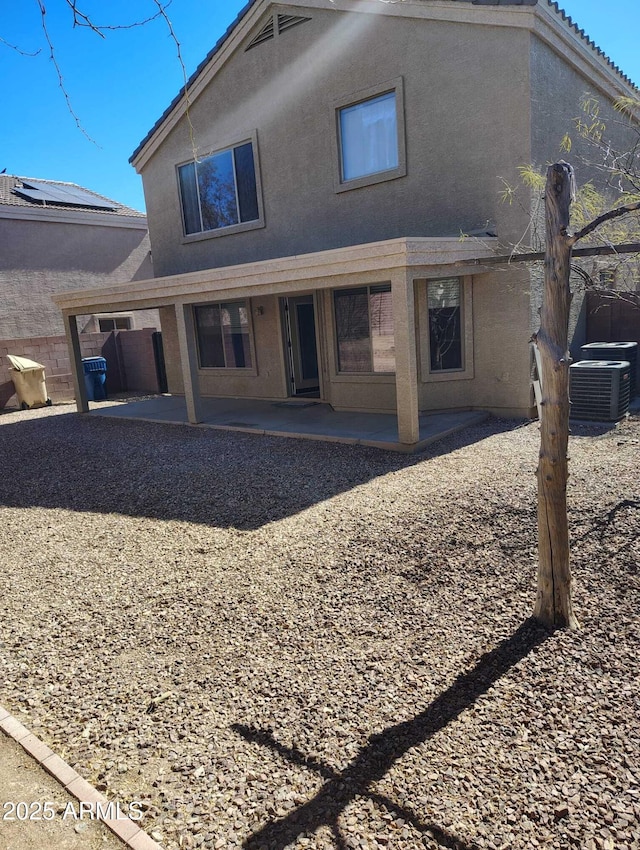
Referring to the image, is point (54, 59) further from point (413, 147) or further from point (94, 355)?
point (94, 355)

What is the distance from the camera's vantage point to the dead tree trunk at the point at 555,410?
354cm

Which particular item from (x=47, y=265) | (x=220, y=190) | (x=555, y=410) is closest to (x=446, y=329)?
(x=220, y=190)

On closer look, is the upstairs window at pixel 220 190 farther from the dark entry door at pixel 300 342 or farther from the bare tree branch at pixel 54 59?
the bare tree branch at pixel 54 59

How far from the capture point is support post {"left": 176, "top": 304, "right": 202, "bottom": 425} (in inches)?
431

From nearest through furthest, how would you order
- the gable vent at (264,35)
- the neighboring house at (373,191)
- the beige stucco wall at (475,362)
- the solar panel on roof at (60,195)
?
1. the neighboring house at (373,191)
2. the beige stucco wall at (475,362)
3. the gable vent at (264,35)
4. the solar panel on roof at (60,195)

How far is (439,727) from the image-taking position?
10.1 feet

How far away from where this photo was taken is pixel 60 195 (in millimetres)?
19828

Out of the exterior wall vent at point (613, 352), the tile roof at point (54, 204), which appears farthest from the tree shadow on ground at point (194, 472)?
the tile roof at point (54, 204)

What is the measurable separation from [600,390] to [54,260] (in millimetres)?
16359

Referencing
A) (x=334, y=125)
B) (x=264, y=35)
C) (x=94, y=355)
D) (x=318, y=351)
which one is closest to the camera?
(x=334, y=125)

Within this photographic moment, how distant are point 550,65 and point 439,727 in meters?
9.76

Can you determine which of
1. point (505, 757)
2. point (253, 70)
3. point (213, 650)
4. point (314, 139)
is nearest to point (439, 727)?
point (505, 757)

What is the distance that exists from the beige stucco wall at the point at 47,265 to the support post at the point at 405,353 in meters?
14.1

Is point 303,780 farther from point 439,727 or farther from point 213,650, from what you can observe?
point 213,650
